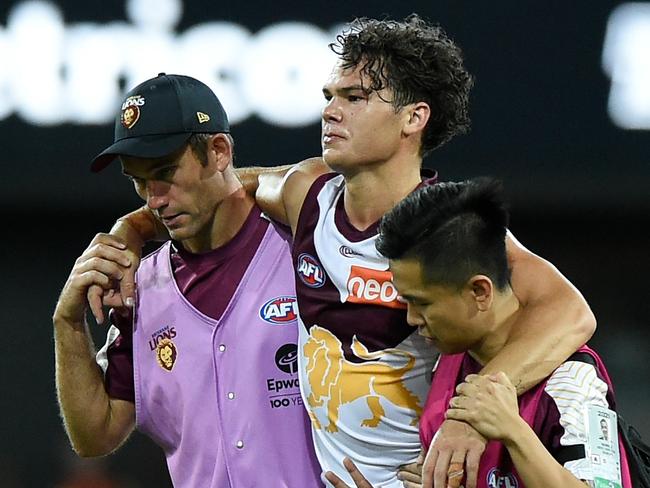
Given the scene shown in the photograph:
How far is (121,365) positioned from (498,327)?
42.6 inches

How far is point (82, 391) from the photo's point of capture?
11.5 feet

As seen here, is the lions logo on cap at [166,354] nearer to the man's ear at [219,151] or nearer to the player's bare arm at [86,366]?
the player's bare arm at [86,366]

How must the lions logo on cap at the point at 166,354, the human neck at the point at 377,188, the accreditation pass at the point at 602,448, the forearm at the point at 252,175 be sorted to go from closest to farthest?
the accreditation pass at the point at 602,448
the human neck at the point at 377,188
the lions logo on cap at the point at 166,354
the forearm at the point at 252,175

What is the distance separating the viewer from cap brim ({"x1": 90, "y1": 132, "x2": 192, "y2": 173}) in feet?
11.0

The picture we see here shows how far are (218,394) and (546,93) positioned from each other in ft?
7.90

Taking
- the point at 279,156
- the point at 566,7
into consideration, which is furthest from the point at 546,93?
the point at 279,156

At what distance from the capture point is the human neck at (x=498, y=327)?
293 centimetres

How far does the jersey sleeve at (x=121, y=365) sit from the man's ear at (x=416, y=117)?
85cm

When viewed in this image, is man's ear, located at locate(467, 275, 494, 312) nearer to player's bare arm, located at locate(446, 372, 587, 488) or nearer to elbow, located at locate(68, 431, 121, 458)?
player's bare arm, located at locate(446, 372, 587, 488)

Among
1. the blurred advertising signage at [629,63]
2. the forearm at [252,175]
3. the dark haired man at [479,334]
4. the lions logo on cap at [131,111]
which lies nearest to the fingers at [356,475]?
the dark haired man at [479,334]

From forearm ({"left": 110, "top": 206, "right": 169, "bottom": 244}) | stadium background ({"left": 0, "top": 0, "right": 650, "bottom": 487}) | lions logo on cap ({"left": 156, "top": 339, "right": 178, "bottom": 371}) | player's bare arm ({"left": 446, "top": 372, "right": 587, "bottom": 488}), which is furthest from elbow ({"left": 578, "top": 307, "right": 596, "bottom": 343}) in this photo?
stadium background ({"left": 0, "top": 0, "right": 650, "bottom": 487})

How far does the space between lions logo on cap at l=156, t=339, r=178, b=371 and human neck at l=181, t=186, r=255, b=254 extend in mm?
234

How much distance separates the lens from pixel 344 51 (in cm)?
331

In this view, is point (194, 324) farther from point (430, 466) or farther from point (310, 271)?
point (430, 466)
